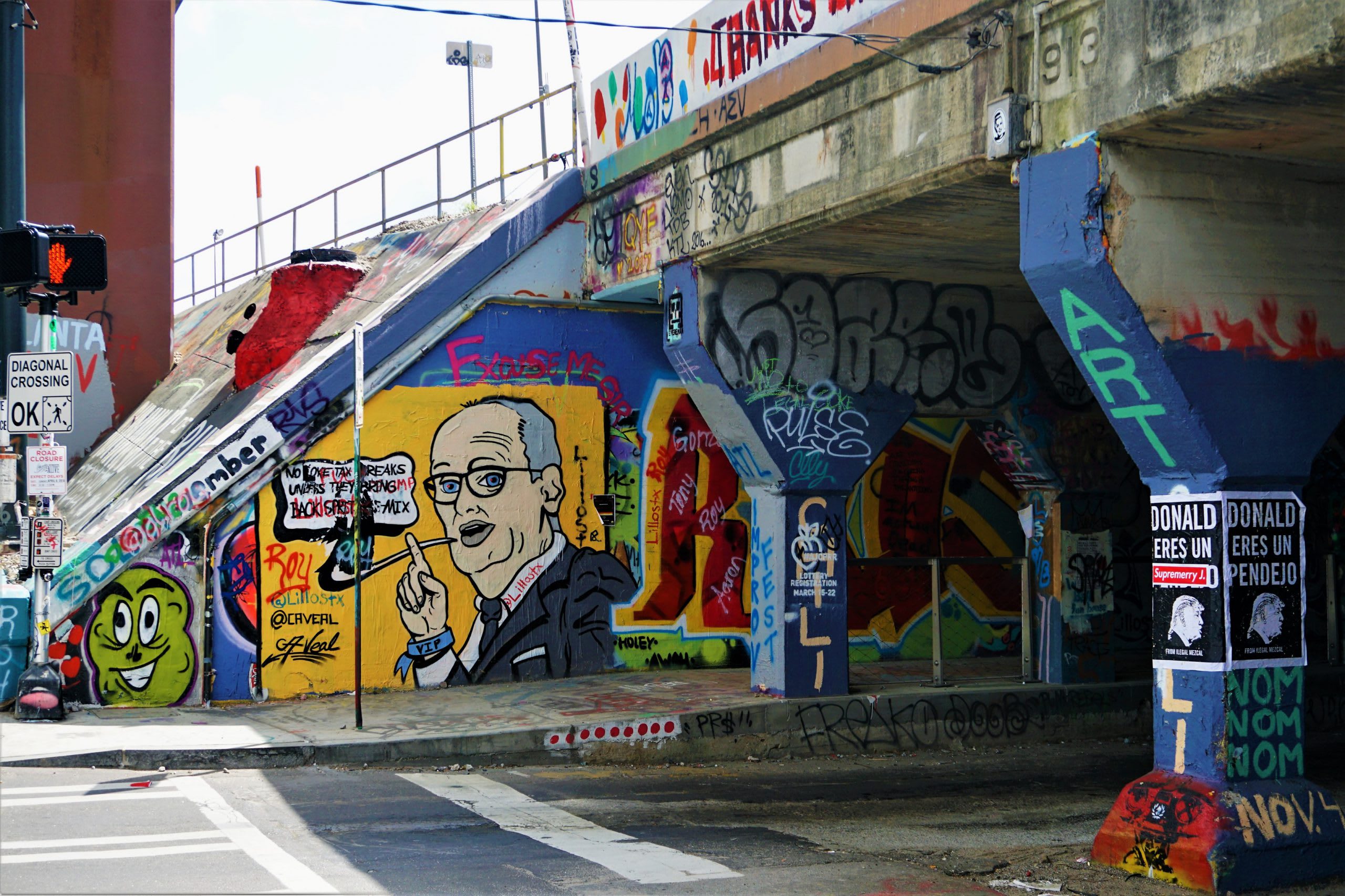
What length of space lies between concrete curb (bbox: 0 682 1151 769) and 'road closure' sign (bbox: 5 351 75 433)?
308cm

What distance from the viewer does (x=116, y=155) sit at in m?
19.6

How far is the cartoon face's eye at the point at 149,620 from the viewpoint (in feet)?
41.5

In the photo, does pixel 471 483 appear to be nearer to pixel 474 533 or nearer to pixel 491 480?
pixel 491 480

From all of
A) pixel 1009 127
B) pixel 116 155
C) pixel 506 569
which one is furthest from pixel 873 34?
pixel 116 155

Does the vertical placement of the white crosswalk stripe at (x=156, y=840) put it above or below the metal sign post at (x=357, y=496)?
below

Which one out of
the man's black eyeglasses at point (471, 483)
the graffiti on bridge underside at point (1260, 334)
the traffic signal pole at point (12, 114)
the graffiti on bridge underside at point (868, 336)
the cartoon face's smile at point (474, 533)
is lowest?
the cartoon face's smile at point (474, 533)

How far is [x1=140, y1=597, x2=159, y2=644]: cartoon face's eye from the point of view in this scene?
1265 cm

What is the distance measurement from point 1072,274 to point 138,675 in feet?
30.5

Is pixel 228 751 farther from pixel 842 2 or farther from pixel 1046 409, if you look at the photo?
pixel 1046 409

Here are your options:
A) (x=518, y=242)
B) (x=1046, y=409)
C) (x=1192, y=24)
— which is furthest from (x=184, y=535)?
(x=1192, y=24)

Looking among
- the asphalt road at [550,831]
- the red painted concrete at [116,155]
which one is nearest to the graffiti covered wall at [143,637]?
the asphalt road at [550,831]

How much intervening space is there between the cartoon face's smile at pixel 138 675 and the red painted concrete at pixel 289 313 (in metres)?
4.85

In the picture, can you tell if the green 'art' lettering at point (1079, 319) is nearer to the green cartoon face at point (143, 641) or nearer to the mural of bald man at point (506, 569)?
the mural of bald man at point (506, 569)
